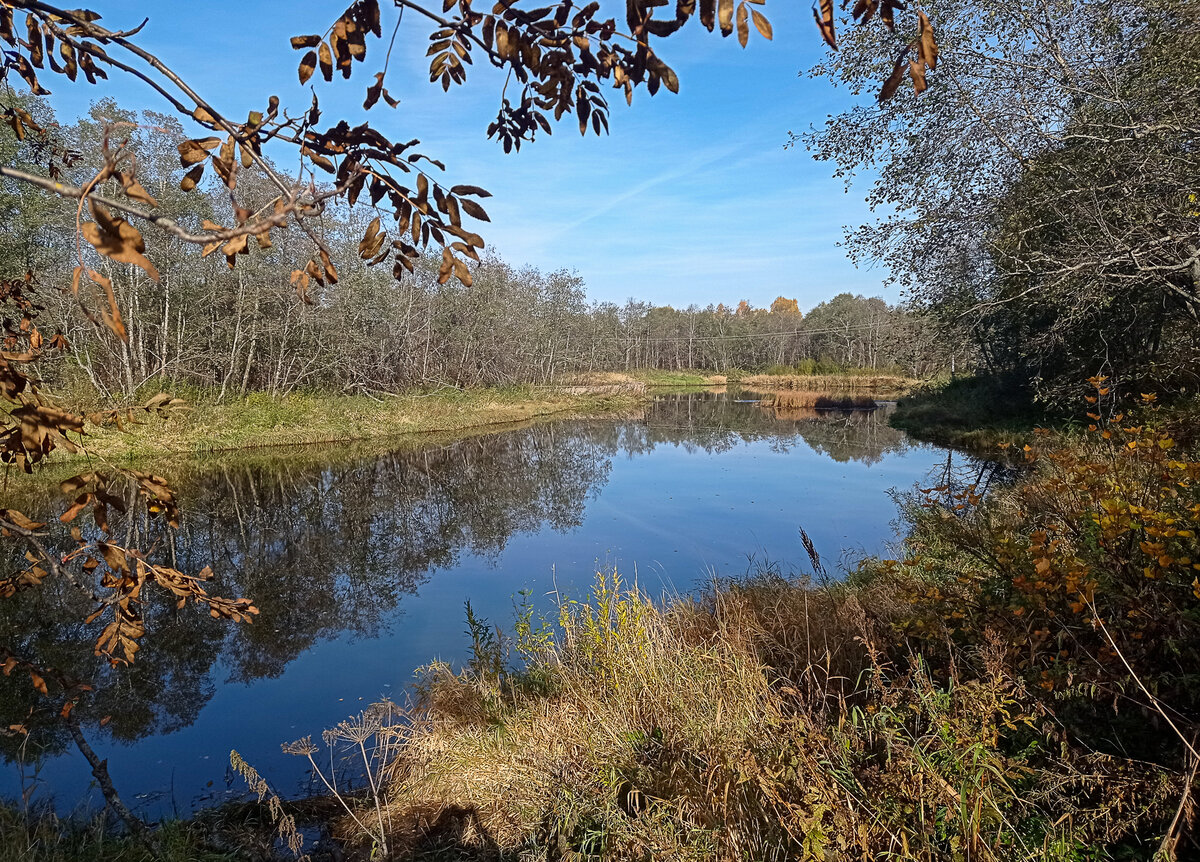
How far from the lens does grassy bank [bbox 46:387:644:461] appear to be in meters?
16.7

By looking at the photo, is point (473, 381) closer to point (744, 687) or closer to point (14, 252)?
point (14, 252)

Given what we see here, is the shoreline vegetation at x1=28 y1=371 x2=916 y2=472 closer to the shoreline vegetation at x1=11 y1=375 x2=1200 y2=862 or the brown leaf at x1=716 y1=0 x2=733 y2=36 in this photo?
the shoreline vegetation at x1=11 y1=375 x2=1200 y2=862

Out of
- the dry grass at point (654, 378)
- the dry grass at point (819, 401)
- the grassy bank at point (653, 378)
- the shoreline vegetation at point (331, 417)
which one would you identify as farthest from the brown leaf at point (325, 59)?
the dry grass at point (654, 378)

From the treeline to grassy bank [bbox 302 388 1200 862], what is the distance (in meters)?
2.71

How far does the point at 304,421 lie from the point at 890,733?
2149cm

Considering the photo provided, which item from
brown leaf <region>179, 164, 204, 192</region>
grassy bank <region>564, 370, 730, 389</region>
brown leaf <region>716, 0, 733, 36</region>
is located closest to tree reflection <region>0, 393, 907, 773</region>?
brown leaf <region>179, 164, 204, 192</region>

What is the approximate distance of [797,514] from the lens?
39.9ft

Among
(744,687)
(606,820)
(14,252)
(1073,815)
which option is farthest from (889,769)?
(14,252)

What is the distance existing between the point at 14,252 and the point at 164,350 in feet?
12.3

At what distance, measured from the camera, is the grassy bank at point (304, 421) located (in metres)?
16.7

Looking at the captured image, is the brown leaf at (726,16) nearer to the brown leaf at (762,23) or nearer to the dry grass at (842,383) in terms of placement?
the brown leaf at (762,23)

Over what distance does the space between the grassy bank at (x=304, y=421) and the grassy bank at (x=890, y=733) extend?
35.6 ft

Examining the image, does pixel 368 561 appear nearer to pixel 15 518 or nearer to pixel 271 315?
pixel 15 518

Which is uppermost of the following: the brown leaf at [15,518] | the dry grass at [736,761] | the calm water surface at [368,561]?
the brown leaf at [15,518]
